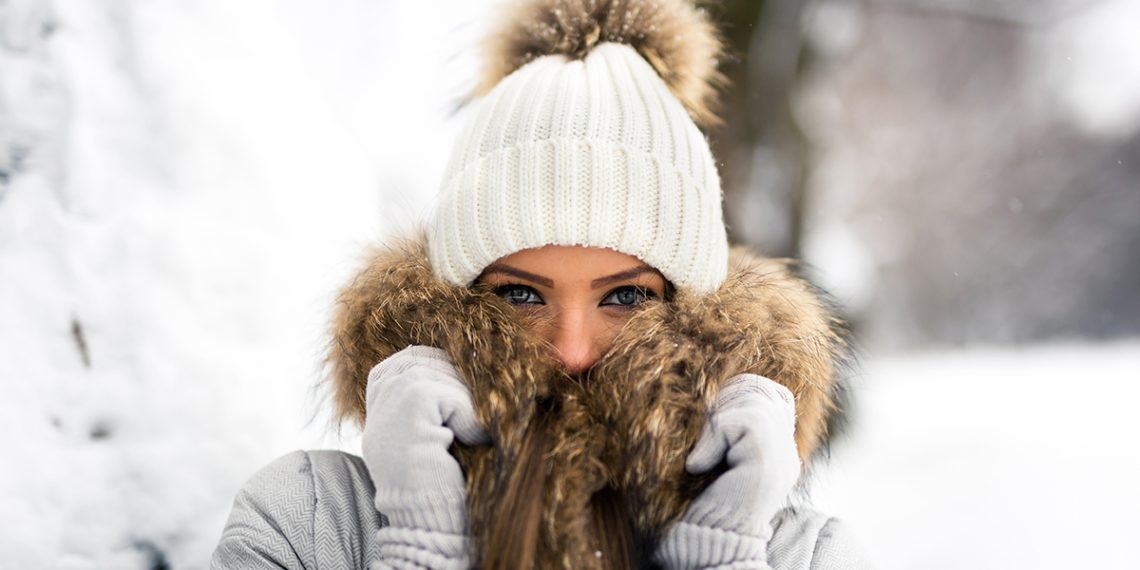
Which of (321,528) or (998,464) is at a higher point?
(321,528)

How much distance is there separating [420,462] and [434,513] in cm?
7

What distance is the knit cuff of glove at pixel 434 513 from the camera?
1.13m

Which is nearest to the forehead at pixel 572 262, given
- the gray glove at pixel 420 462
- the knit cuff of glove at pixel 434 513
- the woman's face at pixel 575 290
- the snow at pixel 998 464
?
the woman's face at pixel 575 290

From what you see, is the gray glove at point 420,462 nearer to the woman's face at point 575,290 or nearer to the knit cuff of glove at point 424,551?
the knit cuff of glove at point 424,551

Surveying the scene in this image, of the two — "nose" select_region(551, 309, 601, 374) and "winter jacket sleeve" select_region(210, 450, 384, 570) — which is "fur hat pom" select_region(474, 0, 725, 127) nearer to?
"nose" select_region(551, 309, 601, 374)

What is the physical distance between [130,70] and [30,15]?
7.2 inches

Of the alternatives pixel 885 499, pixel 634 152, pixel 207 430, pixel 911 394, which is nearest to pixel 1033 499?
pixel 885 499

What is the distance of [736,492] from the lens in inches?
45.8

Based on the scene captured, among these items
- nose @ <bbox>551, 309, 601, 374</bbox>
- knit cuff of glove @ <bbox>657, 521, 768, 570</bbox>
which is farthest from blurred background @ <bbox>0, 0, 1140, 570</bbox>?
knit cuff of glove @ <bbox>657, 521, 768, 570</bbox>

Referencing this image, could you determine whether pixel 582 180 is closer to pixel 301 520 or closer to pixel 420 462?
pixel 420 462

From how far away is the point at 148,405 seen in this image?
1517 millimetres

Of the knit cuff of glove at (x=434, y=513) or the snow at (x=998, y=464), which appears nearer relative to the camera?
the knit cuff of glove at (x=434, y=513)

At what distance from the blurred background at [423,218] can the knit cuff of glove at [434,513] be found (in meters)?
0.56

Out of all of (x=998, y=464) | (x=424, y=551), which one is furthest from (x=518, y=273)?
(x=998, y=464)
